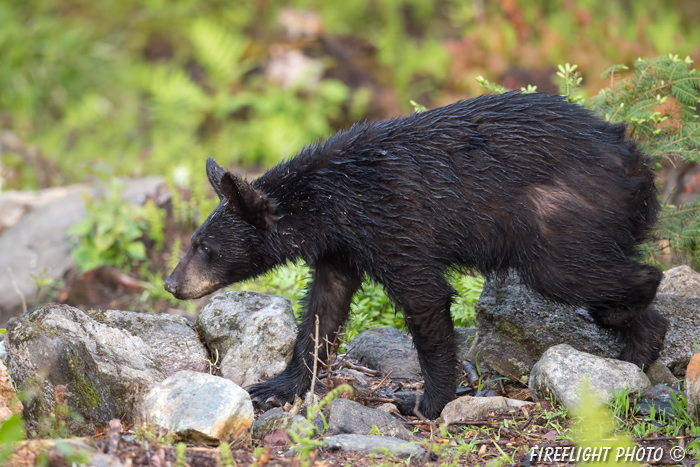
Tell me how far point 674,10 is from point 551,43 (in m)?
3.95

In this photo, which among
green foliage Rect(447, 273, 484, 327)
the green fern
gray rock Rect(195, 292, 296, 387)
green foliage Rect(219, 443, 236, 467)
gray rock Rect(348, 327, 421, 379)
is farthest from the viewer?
the green fern

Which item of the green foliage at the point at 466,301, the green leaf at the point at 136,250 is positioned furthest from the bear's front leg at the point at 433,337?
the green leaf at the point at 136,250

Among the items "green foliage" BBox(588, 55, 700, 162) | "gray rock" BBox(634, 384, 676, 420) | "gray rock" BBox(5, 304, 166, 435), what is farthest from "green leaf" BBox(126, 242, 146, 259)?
"gray rock" BBox(634, 384, 676, 420)

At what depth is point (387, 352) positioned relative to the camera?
5.68m

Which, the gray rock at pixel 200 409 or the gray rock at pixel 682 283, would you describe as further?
the gray rock at pixel 682 283

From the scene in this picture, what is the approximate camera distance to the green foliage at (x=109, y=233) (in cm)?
861

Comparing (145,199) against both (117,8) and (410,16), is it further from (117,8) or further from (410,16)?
(410,16)

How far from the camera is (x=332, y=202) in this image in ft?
16.0

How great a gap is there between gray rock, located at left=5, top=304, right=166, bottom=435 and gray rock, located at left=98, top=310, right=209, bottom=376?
610 millimetres

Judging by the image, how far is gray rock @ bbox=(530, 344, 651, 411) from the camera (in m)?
4.40

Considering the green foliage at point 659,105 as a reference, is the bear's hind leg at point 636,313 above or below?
below

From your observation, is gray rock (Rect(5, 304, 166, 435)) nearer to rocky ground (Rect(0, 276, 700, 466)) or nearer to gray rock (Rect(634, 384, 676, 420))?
rocky ground (Rect(0, 276, 700, 466))

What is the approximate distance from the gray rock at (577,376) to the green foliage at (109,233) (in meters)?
5.59

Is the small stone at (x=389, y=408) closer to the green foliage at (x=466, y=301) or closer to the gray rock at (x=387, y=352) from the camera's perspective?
the gray rock at (x=387, y=352)
